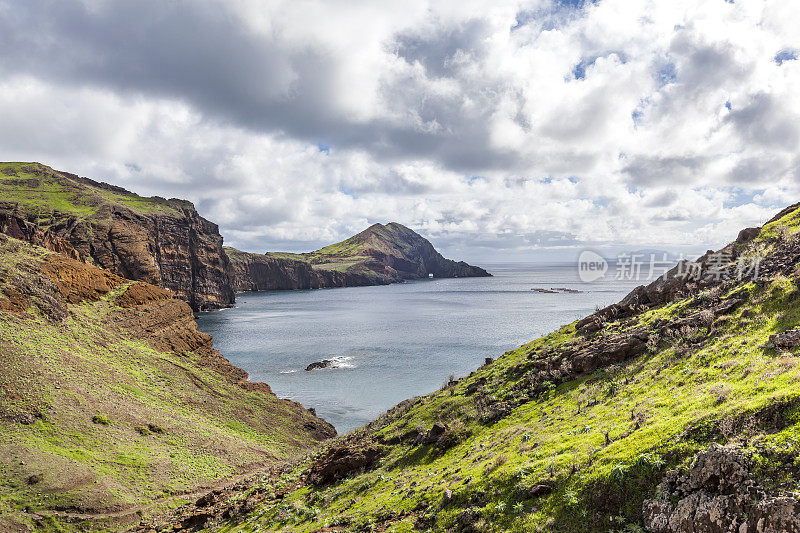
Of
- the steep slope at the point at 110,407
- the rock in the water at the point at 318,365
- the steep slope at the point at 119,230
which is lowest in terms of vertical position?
the rock in the water at the point at 318,365

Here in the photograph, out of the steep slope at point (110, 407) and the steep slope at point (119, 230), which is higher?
the steep slope at point (119, 230)

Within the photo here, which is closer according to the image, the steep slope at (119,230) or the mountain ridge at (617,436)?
the mountain ridge at (617,436)

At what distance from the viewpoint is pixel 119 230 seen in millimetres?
130125

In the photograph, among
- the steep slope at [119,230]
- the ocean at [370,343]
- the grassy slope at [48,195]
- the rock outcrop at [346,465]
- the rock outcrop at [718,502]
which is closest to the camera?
the rock outcrop at [718,502]

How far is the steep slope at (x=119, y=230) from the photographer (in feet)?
385

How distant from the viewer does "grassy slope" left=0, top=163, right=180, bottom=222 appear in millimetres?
129500

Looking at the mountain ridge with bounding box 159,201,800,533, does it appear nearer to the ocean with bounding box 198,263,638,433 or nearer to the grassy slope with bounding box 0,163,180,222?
the ocean with bounding box 198,263,638,433

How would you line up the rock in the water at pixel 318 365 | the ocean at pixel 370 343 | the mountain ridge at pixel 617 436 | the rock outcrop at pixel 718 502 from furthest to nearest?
1. the rock in the water at pixel 318 365
2. the ocean at pixel 370 343
3. the mountain ridge at pixel 617 436
4. the rock outcrop at pixel 718 502

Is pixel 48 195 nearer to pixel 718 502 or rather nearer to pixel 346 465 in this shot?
pixel 346 465

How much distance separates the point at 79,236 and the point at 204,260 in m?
66.3

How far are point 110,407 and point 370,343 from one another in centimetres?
7052

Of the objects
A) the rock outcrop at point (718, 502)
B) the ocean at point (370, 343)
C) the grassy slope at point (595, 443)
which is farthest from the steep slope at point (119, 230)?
the rock outcrop at point (718, 502)

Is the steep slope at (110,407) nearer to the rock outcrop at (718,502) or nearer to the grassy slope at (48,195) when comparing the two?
the rock outcrop at (718,502)

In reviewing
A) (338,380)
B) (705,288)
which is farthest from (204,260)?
(705,288)
